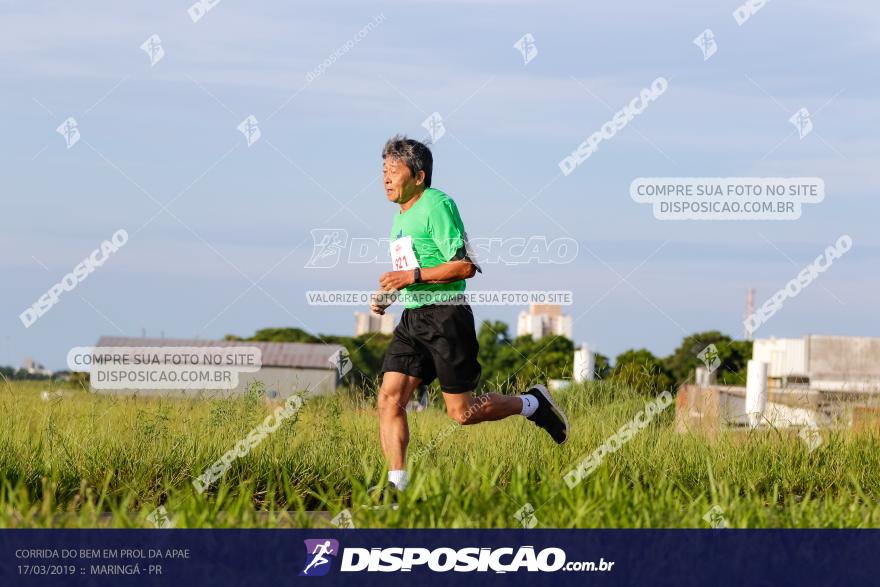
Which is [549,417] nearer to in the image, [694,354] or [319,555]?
[319,555]

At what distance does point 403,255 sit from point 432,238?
0.21 metres

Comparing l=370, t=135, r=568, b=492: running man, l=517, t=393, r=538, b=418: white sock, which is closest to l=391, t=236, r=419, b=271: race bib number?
l=370, t=135, r=568, b=492: running man

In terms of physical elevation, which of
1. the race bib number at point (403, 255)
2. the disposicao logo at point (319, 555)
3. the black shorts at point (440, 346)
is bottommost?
the disposicao logo at point (319, 555)

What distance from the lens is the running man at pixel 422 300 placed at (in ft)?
22.0

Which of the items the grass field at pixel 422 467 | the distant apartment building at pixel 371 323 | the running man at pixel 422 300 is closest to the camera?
the grass field at pixel 422 467

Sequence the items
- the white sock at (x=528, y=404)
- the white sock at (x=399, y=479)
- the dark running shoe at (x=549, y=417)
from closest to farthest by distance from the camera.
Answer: the white sock at (x=399, y=479) → the white sock at (x=528, y=404) → the dark running shoe at (x=549, y=417)

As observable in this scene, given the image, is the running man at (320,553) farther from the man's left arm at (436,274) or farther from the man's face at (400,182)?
the man's face at (400,182)

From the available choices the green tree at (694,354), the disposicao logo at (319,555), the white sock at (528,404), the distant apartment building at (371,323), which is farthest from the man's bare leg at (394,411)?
the distant apartment building at (371,323)

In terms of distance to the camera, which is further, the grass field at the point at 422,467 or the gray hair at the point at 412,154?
the gray hair at the point at 412,154

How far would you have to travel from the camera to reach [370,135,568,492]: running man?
671 centimetres

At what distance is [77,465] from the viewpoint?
705 cm

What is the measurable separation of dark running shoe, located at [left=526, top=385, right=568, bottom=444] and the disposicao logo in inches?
109

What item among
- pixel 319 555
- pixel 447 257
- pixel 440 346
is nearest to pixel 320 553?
pixel 319 555

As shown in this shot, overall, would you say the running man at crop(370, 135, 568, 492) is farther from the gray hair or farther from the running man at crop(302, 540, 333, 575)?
the running man at crop(302, 540, 333, 575)
